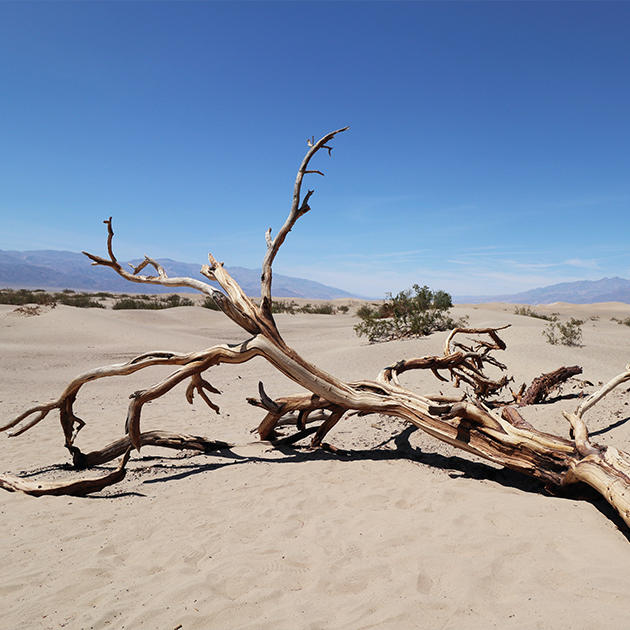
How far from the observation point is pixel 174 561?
2.79 metres

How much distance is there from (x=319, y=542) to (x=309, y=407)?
2211mm

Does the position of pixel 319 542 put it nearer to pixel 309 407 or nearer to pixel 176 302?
pixel 309 407

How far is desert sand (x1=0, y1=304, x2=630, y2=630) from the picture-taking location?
2207 mm

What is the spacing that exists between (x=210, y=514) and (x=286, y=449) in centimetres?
201

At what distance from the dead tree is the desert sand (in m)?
0.30

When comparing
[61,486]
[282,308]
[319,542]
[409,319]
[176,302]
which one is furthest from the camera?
[176,302]

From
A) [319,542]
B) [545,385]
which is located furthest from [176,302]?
[319,542]

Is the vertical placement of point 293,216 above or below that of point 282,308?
above

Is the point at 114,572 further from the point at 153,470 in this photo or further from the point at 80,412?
Answer: the point at 80,412

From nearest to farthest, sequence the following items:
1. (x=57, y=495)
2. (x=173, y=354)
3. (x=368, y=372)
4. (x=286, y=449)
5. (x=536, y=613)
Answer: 1. (x=536, y=613)
2. (x=57, y=495)
3. (x=173, y=354)
4. (x=286, y=449)
5. (x=368, y=372)

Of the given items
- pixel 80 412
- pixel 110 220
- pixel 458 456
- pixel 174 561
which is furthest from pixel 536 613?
pixel 80 412

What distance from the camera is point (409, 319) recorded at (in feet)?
51.3

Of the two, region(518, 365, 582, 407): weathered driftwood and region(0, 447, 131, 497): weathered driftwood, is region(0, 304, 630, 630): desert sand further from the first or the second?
region(518, 365, 582, 407): weathered driftwood

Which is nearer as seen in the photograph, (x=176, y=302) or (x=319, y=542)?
(x=319, y=542)
